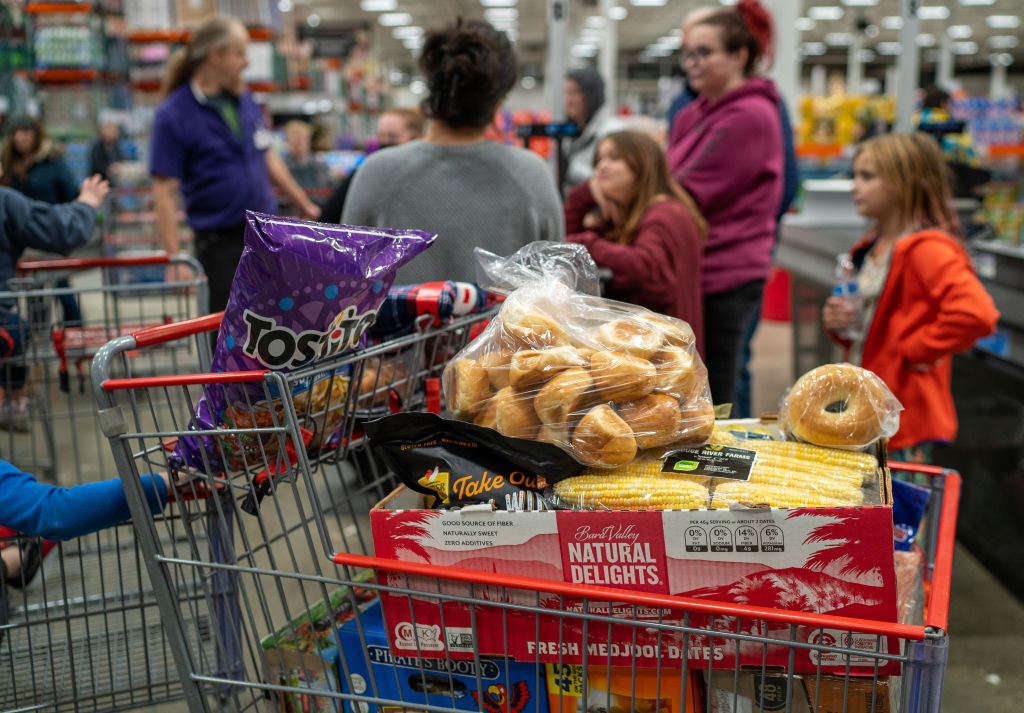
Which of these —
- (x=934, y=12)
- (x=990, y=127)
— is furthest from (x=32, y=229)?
(x=934, y=12)

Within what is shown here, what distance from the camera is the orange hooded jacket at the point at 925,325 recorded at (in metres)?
2.31

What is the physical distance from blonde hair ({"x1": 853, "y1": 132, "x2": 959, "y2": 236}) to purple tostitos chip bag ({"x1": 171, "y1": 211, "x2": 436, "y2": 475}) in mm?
1887

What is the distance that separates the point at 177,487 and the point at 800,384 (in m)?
0.94

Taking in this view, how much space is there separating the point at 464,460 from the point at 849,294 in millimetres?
1714

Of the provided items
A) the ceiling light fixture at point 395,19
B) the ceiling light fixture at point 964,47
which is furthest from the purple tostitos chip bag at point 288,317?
the ceiling light fixture at point 964,47

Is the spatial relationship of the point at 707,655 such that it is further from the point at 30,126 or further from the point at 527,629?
the point at 30,126

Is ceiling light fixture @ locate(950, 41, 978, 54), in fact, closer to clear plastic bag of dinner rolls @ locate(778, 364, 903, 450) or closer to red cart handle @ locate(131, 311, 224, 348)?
clear plastic bag of dinner rolls @ locate(778, 364, 903, 450)

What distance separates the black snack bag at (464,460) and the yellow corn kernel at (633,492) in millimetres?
27

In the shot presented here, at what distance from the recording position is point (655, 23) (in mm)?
27188

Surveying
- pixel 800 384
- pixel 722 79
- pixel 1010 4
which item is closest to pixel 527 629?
pixel 800 384

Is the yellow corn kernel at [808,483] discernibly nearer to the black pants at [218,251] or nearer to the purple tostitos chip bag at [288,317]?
the purple tostitos chip bag at [288,317]

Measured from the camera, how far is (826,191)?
5.27m

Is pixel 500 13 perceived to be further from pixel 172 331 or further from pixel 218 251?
pixel 172 331

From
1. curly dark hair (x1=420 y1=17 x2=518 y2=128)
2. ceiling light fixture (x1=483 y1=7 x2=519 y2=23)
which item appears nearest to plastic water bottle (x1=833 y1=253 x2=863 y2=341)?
curly dark hair (x1=420 y1=17 x2=518 y2=128)
